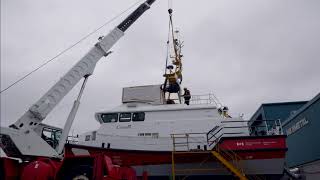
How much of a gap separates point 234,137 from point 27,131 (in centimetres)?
663

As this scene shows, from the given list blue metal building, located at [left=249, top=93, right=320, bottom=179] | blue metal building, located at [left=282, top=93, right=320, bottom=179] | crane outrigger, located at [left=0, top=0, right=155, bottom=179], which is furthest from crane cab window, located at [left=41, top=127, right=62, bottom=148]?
blue metal building, located at [left=282, top=93, right=320, bottom=179]

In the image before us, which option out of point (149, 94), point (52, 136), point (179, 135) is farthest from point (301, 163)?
point (52, 136)

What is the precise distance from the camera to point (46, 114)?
8219mm

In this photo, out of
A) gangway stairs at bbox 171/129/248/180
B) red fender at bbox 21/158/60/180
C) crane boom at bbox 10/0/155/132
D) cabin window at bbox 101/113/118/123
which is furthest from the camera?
cabin window at bbox 101/113/118/123

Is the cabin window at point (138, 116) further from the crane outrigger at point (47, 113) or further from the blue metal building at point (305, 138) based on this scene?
the blue metal building at point (305, 138)

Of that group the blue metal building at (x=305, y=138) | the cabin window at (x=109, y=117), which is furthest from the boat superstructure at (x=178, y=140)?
the blue metal building at (x=305, y=138)

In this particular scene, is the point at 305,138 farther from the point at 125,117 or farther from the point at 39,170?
the point at 39,170

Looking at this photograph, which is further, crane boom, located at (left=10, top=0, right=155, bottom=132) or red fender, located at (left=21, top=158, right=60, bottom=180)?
crane boom, located at (left=10, top=0, right=155, bottom=132)

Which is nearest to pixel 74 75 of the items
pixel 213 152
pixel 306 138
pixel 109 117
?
pixel 109 117

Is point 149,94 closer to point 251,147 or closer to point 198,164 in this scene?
point 198,164

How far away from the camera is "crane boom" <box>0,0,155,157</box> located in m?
7.36

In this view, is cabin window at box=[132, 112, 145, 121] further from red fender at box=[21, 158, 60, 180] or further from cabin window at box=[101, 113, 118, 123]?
red fender at box=[21, 158, 60, 180]

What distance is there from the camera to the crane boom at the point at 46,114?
736 cm

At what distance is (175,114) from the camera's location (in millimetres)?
11844
